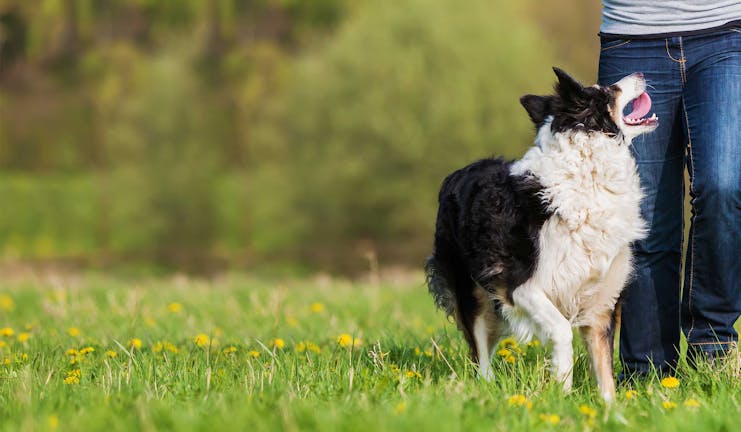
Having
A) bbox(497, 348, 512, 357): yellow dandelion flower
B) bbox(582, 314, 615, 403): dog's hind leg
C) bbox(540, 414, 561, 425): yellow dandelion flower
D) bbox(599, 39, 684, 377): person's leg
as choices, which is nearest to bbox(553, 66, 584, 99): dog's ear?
bbox(599, 39, 684, 377): person's leg

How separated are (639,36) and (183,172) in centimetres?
2716

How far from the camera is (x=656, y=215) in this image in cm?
439

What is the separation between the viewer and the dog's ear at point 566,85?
4.01 m

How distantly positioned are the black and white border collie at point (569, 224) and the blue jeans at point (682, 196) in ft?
0.73

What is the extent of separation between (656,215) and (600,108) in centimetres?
73

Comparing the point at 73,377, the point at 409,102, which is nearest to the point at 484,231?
the point at 73,377

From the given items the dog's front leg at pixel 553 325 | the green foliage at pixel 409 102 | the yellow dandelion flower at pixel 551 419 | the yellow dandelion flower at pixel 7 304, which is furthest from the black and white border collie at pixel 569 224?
the green foliage at pixel 409 102

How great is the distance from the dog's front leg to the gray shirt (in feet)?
4.88

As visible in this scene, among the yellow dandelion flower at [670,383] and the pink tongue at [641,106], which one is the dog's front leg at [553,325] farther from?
the pink tongue at [641,106]

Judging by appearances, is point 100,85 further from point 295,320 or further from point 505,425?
point 505,425

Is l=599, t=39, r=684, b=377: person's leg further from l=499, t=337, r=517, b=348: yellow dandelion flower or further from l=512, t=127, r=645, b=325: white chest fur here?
l=499, t=337, r=517, b=348: yellow dandelion flower

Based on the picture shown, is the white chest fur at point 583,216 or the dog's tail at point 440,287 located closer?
the white chest fur at point 583,216

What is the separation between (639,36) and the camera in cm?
429

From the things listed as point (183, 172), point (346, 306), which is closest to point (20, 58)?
point (183, 172)
